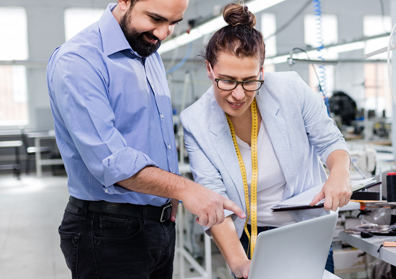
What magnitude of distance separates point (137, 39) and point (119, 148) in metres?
0.37

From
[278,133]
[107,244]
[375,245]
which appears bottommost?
[375,245]

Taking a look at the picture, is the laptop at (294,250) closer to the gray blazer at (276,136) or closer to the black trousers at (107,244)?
the gray blazer at (276,136)

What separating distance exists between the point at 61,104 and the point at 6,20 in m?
9.44

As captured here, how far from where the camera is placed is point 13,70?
9.30 meters

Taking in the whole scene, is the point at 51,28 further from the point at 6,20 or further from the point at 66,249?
the point at 66,249

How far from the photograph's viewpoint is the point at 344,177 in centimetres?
126

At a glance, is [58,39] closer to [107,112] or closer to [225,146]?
[225,146]

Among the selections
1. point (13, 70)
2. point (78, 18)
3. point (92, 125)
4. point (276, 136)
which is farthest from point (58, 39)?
point (92, 125)

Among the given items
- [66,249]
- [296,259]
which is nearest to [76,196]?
[66,249]

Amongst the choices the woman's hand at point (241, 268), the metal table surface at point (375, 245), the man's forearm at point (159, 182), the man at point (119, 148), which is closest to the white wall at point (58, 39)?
the metal table surface at point (375, 245)

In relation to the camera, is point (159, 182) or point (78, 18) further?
point (78, 18)

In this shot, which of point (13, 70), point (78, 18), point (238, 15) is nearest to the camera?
point (238, 15)

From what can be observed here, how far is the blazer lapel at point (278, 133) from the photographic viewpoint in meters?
1.34

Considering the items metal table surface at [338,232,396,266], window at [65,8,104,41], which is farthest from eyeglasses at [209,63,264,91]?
window at [65,8,104,41]
